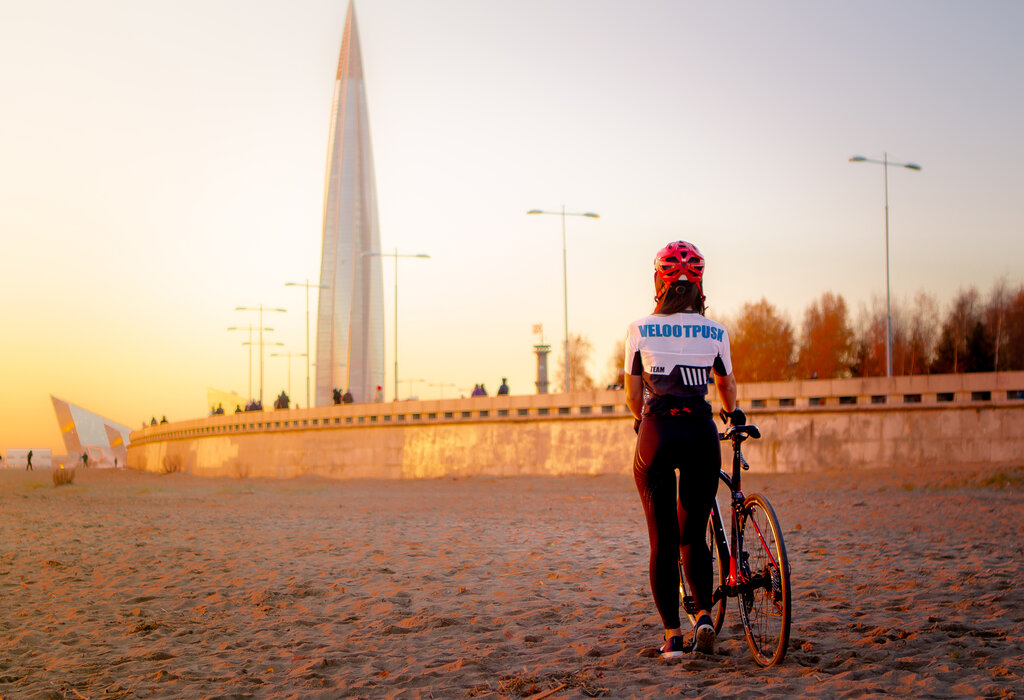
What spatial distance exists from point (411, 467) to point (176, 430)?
35815 millimetres

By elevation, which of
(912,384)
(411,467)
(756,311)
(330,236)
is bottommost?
(411,467)

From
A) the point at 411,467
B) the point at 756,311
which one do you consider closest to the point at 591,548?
the point at 411,467

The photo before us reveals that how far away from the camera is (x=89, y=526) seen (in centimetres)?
1362

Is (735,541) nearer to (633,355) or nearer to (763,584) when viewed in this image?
(763,584)

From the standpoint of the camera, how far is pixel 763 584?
4.55 m

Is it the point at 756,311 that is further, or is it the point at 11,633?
the point at 756,311

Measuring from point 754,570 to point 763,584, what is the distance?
16 cm

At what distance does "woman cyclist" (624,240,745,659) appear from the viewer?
4.68 metres

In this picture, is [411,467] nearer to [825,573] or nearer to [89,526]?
[89,526]

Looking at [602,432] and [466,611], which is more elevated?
[602,432]

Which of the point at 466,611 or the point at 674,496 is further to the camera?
the point at 466,611

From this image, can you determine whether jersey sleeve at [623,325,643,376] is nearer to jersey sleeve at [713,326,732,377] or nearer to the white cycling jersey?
the white cycling jersey

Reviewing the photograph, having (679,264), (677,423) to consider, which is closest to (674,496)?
(677,423)

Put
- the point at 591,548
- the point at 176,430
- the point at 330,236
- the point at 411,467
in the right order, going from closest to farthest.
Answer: the point at 591,548
the point at 411,467
the point at 176,430
the point at 330,236
